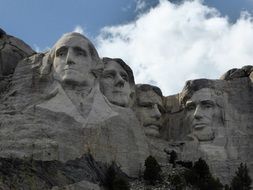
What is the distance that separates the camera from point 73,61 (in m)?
26.8

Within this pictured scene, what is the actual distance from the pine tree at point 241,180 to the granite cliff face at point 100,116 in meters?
0.38

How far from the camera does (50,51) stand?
90.4 ft

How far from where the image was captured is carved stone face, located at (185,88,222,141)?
2850cm

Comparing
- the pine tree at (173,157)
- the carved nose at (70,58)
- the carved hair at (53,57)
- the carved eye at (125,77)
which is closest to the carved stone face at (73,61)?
the carved nose at (70,58)

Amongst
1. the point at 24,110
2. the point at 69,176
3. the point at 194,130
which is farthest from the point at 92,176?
the point at 194,130

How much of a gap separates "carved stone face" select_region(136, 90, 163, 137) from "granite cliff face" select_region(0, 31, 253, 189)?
0.09 feet

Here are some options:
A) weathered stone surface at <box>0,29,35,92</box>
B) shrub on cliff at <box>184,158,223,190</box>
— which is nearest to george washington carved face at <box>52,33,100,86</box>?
weathered stone surface at <box>0,29,35,92</box>

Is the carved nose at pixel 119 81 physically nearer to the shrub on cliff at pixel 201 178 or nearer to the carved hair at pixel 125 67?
the carved hair at pixel 125 67

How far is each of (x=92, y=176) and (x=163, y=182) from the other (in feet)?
5.85

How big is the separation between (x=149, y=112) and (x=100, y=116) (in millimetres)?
2846

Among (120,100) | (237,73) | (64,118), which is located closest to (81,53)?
(120,100)

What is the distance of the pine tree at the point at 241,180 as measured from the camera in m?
26.6

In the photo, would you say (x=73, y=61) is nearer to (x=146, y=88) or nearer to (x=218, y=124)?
(x=146, y=88)

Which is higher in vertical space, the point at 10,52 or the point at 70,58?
the point at 10,52
